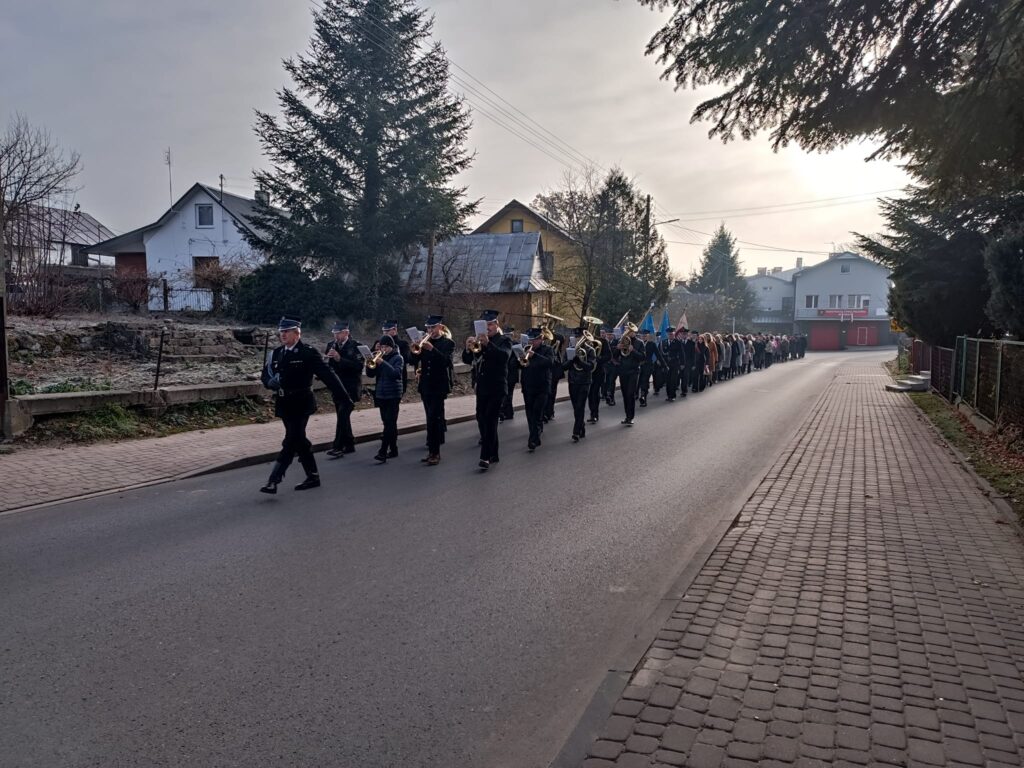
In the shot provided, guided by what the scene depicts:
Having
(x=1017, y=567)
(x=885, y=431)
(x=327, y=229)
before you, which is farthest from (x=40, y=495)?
(x=327, y=229)

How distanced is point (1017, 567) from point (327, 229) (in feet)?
67.7

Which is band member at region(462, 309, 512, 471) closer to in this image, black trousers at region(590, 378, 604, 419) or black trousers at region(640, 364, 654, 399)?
black trousers at region(590, 378, 604, 419)

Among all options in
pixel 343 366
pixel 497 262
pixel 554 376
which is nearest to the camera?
pixel 343 366

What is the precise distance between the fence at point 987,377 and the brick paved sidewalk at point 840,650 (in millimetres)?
4795

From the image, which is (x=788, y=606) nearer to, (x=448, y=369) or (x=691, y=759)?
(x=691, y=759)

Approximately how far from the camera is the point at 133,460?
9445 mm

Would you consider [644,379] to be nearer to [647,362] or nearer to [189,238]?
[647,362]

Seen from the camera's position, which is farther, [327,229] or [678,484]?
[327,229]

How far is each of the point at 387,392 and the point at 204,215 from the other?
120 ft

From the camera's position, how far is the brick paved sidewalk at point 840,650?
3086 mm

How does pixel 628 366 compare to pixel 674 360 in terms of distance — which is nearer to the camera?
pixel 628 366

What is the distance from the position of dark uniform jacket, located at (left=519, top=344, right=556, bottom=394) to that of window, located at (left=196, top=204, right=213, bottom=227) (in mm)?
35661

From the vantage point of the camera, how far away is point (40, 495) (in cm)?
767

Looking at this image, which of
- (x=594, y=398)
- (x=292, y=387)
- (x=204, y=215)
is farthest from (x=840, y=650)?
(x=204, y=215)
